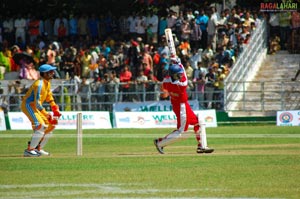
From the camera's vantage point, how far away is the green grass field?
15695mm

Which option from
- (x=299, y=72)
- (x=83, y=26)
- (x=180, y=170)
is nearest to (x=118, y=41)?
(x=83, y=26)

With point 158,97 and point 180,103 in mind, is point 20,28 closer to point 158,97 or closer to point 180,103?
point 158,97

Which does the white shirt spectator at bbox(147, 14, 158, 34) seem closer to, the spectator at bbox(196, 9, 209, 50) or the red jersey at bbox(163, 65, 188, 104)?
the spectator at bbox(196, 9, 209, 50)

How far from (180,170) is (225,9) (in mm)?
23182

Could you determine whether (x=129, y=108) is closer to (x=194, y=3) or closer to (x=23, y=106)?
(x=194, y=3)

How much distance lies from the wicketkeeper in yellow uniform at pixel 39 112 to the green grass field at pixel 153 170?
47 centimetres

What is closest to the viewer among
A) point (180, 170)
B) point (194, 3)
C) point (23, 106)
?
point (180, 170)

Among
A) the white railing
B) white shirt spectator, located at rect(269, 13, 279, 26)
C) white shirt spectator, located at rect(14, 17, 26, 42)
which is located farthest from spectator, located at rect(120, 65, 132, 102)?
white shirt spectator, located at rect(14, 17, 26, 42)

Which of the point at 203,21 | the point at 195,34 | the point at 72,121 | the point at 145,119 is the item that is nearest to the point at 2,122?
the point at 72,121

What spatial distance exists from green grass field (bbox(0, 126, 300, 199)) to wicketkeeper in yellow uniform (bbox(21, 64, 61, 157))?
1.54 feet

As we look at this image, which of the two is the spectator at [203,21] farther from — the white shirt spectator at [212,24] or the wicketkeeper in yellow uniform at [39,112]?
the wicketkeeper in yellow uniform at [39,112]

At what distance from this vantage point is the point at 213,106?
39.0 m

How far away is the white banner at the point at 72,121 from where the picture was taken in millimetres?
37562

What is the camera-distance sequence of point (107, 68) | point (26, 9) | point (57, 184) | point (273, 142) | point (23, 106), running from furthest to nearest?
point (26, 9) → point (107, 68) → point (273, 142) → point (23, 106) → point (57, 184)
